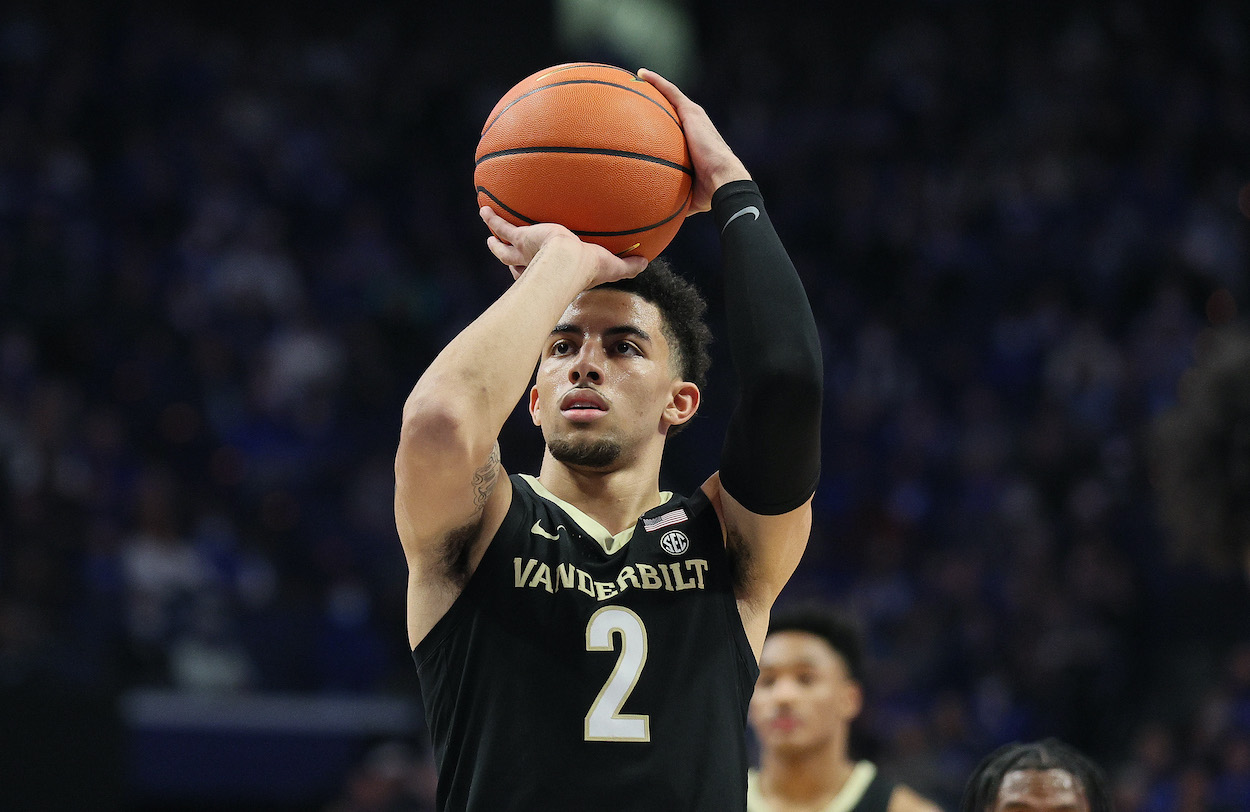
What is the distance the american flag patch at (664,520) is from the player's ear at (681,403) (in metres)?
A: 0.28

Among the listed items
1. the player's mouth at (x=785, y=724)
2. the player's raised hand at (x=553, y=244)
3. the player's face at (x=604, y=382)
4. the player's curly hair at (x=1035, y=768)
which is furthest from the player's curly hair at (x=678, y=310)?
the player's mouth at (x=785, y=724)

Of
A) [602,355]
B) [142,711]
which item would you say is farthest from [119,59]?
[602,355]

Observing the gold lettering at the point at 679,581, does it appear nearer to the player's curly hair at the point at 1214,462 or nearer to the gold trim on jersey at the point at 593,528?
the gold trim on jersey at the point at 593,528

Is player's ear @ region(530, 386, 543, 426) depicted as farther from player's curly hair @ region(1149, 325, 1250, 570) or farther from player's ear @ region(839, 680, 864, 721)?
player's ear @ region(839, 680, 864, 721)

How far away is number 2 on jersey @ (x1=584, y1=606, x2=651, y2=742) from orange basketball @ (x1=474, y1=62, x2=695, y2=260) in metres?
0.87

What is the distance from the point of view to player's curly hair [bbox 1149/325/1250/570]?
7.97 feet

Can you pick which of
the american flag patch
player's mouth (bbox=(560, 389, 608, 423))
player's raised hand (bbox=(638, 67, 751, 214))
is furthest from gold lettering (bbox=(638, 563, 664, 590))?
player's raised hand (bbox=(638, 67, 751, 214))

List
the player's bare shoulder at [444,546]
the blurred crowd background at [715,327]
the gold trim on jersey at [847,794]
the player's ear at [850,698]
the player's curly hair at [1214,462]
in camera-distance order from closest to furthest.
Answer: the player's curly hair at [1214,462] → the player's bare shoulder at [444,546] → the gold trim on jersey at [847,794] → the player's ear at [850,698] → the blurred crowd background at [715,327]

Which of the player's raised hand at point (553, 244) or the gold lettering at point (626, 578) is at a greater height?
the player's raised hand at point (553, 244)

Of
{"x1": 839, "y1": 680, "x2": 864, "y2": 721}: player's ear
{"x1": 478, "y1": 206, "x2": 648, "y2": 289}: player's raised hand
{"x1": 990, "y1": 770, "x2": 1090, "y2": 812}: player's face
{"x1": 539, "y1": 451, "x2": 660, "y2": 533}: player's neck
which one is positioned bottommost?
{"x1": 990, "y1": 770, "x2": 1090, "y2": 812}: player's face

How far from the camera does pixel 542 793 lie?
282cm

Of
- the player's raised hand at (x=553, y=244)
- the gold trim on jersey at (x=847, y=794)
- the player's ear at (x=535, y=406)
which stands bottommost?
the gold trim on jersey at (x=847, y=794)

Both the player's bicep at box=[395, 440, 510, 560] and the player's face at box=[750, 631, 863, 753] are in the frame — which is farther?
the player's face at box=[750, 631, 863, 753]

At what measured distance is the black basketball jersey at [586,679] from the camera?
9.36 ft
